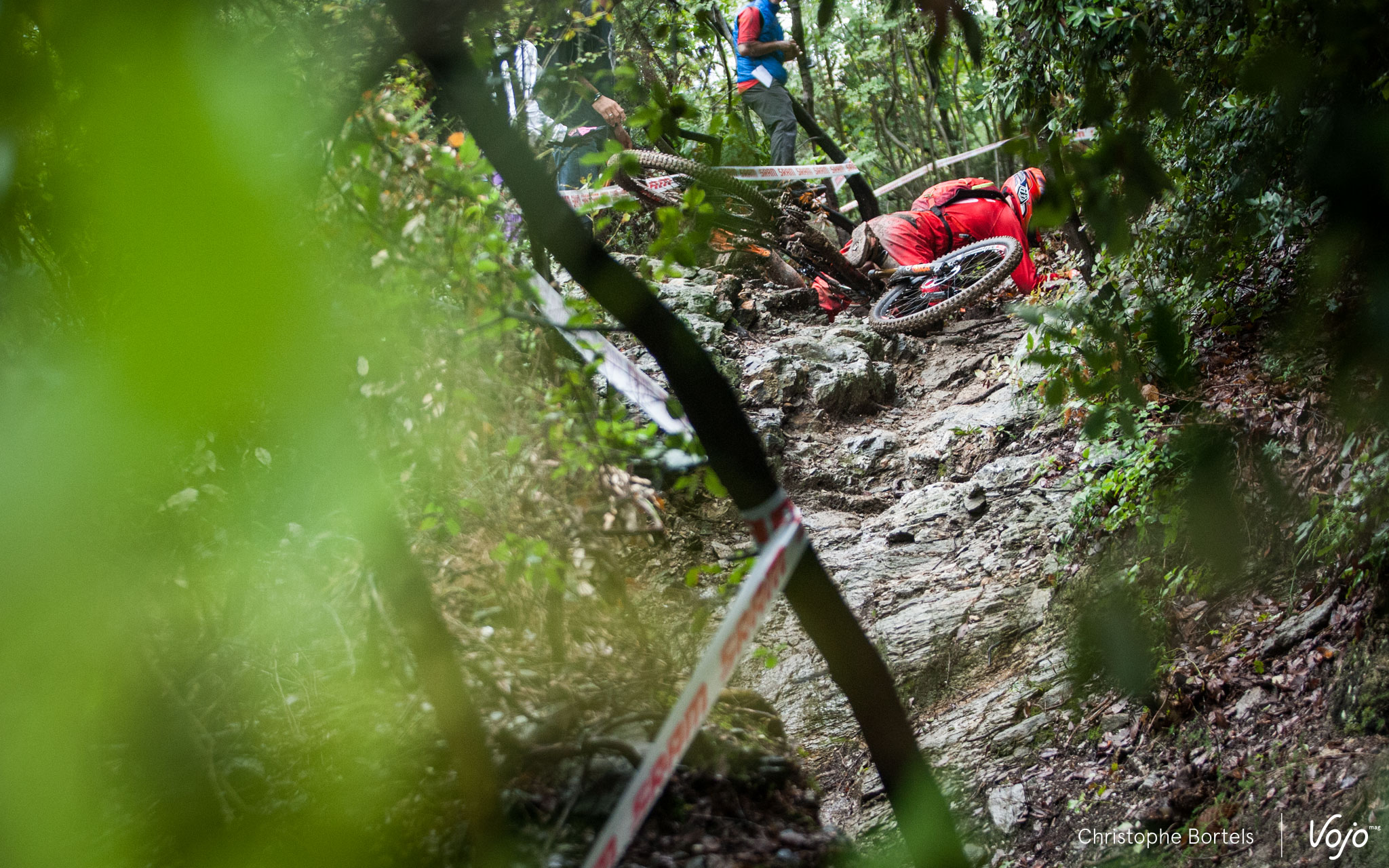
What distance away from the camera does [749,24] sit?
746cm

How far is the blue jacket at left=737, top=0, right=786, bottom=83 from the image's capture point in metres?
7.44

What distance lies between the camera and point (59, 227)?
1.17m

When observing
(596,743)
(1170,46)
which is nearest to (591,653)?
(596,743)

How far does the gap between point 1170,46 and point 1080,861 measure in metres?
3.25

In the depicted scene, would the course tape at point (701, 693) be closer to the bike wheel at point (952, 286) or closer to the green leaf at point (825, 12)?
the green leaf at point (825, 12)

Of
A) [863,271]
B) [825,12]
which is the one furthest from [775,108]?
[825,12]

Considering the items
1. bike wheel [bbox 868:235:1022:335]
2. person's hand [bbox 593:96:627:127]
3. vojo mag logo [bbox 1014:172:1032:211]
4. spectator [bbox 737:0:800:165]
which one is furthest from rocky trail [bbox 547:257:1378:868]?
spectator [bbox 737:0:800:165]

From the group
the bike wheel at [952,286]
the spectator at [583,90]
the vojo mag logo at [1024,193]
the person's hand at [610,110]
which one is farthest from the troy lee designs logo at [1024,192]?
the person's hand at [610,110]

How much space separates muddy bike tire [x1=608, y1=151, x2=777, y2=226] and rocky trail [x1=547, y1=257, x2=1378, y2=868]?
0.73 meters

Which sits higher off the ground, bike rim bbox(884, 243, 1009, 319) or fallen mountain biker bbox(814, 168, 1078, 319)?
fallen mountain biker bbox(814, 168, 1078, 319)

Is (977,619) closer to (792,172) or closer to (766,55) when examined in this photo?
(792,172)

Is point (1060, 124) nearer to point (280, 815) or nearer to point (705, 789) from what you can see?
Result: point (705, 789)

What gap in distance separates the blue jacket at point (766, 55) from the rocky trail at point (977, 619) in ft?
6.96

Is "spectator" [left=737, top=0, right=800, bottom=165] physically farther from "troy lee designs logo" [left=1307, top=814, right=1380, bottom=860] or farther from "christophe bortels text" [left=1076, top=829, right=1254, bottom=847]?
"troy lee designs logo" [left=1307, top=814, right=1380, bottom=860]
